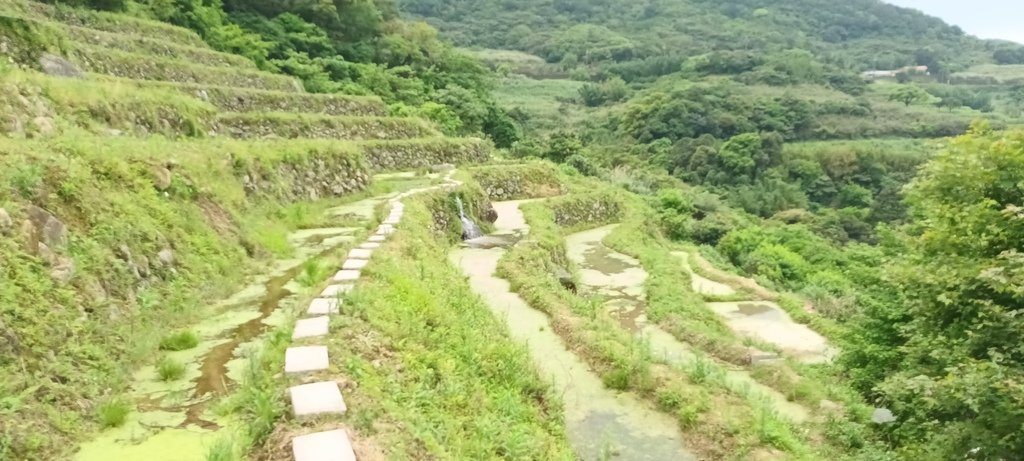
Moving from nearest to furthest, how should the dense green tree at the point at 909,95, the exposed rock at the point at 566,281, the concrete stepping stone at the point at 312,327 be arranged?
the concrete stepping stone at the point at 312,327 < the exposed rock at the point at 566,281 < the dense green tree at the point at 909,95

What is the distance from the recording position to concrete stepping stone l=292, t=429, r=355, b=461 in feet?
12.2

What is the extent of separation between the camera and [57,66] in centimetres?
1163

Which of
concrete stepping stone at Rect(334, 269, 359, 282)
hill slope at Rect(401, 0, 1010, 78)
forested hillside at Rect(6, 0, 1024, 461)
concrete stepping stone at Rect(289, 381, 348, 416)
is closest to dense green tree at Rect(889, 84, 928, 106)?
hill slope at Rect(401, 0, 1010, 78)

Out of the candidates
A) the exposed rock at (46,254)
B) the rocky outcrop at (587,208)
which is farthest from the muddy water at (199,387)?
the rocky outcrop at (587,208)

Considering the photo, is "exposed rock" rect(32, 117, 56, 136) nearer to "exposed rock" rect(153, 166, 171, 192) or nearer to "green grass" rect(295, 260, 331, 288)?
"exposed rock" rect(153, 166, 171, 192)

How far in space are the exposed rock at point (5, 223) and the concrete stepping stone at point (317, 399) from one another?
2.37 m

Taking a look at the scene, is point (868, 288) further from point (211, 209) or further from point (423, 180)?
point (423, 180)

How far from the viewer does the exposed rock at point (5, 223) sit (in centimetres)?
480

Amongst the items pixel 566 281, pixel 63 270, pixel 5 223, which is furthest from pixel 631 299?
pixel 5 223

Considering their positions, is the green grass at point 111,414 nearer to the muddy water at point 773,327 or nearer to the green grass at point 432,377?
the green grass at point 432,377

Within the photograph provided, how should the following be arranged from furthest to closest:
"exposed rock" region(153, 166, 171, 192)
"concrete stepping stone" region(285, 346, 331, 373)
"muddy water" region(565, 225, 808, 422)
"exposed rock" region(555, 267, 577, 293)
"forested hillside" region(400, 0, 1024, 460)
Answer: "exposed rock" region(555, 267, 577, 293) < "muddy water" region(565, 225, 808, 422) < "exposed rock" region(153, 166, 171, 192) < "forested hillside" region(400, 0, 1024, 460) < "concrete stepping stone" region(285, 346, 331, 373)

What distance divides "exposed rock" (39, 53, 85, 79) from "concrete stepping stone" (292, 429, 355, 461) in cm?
1046

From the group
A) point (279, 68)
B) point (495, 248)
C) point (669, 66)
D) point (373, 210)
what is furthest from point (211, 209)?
point (669, 66)

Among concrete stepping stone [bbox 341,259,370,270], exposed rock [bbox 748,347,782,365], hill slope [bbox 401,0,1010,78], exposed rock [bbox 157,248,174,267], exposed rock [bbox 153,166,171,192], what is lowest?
exposed rock [bbox 748,347,782,365]
